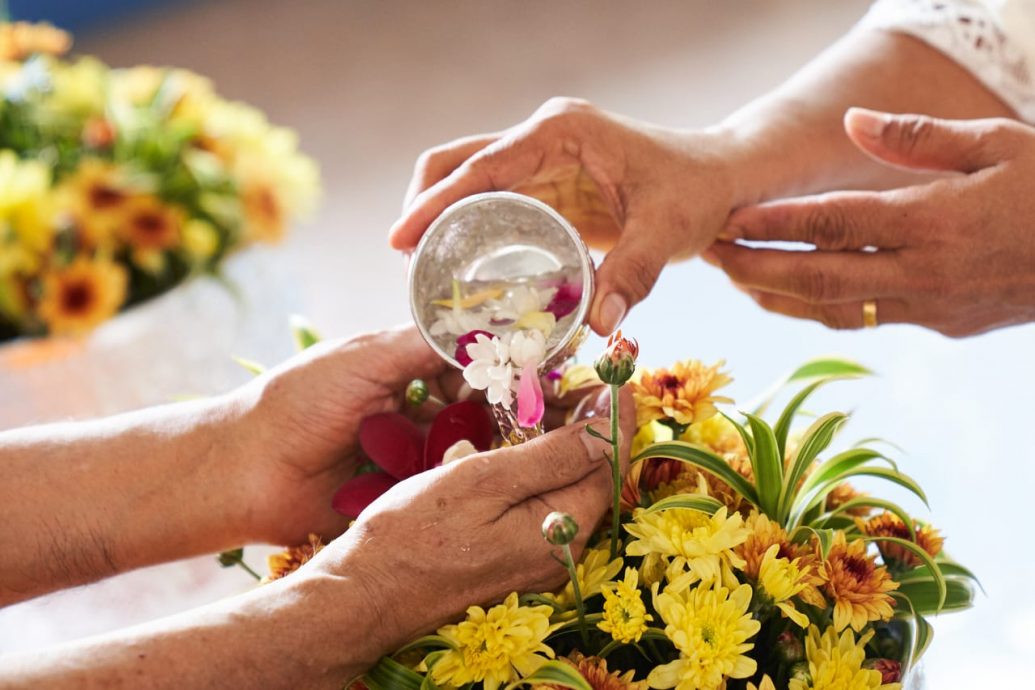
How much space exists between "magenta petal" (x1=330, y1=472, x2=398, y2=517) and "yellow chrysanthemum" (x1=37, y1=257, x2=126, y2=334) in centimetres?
72

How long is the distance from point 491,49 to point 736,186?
7.01 ft

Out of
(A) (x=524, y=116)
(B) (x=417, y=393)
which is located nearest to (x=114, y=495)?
(B) (x=417, y=393)

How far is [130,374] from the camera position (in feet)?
5.06

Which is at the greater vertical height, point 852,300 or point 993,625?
point 852,300

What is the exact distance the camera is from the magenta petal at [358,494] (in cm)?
94

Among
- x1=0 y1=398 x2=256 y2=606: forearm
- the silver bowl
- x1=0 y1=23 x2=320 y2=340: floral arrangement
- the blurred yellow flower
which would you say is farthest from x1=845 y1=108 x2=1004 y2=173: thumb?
the blurred yellow flower

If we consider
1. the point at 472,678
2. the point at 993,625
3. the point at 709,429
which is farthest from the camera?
the point at 993,625

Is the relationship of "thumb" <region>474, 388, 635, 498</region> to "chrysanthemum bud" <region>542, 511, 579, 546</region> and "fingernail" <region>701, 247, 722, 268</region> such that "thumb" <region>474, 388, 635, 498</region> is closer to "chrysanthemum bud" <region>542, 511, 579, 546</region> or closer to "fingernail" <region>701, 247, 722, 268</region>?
"chrysanthemum bud" <region>542, 511, 579, 546</region>

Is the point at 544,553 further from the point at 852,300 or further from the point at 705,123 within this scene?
the point at 705,123

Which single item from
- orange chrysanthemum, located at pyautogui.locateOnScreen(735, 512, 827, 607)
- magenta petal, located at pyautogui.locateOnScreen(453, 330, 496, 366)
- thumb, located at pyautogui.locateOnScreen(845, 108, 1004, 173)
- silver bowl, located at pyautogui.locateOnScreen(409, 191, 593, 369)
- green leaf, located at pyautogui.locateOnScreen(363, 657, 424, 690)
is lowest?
green leaf, located at pyautogui.locateOnScreen(363, 657, 424, 690)

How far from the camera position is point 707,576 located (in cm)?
76

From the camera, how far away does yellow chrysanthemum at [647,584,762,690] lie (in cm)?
73

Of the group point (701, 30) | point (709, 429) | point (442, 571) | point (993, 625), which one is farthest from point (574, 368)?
point (701, 30)

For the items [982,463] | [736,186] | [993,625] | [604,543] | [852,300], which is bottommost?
[993,625]
